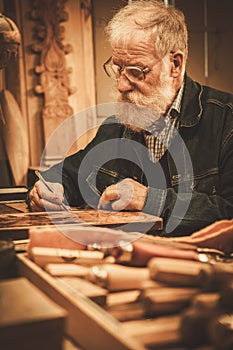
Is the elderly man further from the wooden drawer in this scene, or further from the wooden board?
the wooden drawer

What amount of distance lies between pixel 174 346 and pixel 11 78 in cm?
472

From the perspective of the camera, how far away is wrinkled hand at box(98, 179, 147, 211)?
2026 millimetres

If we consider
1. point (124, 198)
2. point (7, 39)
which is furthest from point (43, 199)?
point (7, 39)

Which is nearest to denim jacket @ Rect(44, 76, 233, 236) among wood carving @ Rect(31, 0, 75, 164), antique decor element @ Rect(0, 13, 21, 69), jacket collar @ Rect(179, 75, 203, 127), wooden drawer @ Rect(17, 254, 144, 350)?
jacket collar @ Rect(179, 75, 203, 127)

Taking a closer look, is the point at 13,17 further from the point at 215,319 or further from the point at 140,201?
the point at 215,319

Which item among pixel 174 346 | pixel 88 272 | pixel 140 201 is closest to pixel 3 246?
pixel 88 272

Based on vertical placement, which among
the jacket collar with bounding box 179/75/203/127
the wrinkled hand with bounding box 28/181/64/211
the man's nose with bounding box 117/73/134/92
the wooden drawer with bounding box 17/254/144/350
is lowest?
the wrinkled hand with bounding box 28/181/64/211

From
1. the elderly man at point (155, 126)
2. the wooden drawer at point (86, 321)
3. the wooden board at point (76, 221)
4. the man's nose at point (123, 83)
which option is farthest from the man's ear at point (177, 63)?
the wooden drawer at point (86, 321)

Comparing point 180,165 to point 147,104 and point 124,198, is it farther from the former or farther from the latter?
point 124,198

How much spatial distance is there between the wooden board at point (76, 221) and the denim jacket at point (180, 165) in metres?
0.25

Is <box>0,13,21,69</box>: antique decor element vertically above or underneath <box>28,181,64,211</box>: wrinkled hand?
above

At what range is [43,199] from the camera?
218 centimetres

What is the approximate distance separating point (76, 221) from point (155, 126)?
3.35 feet

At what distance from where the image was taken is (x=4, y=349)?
30.7 inches
